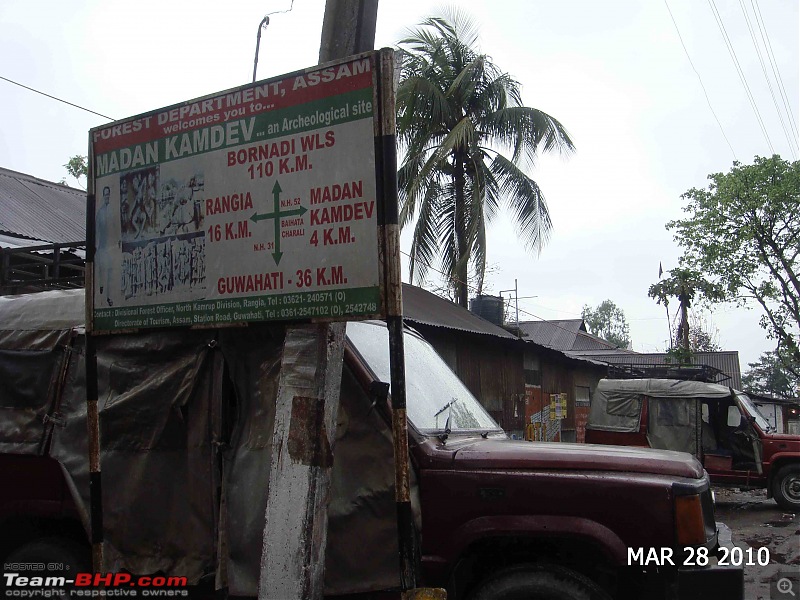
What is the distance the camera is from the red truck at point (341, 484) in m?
3.60

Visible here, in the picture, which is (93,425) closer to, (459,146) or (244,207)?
(244,207)

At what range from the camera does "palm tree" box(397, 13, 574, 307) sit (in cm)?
1739

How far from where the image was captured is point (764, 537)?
10.3 metres

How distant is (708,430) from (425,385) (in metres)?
11.8

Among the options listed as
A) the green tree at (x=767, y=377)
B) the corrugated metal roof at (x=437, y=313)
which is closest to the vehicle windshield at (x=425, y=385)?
the corrugated metal roof at (x=437, y=313)

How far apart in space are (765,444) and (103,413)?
41.8 feet

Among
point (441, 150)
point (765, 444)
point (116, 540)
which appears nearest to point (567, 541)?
point (116, 540)

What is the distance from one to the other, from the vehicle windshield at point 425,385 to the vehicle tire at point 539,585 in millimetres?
839

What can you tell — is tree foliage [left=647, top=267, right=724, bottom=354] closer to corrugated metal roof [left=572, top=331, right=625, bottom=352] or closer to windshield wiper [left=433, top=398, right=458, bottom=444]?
corrugated metal roof [left=572, top=331, right=625, bottom=352]

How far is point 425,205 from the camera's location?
1781 cm

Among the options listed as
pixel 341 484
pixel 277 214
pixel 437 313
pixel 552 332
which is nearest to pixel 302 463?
pixel 341 484

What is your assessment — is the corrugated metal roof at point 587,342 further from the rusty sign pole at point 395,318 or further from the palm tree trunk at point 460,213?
the rusty sign pole at point 395,318

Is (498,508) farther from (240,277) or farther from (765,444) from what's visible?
(765,444)

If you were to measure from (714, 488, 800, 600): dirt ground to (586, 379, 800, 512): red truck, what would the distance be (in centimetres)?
63
